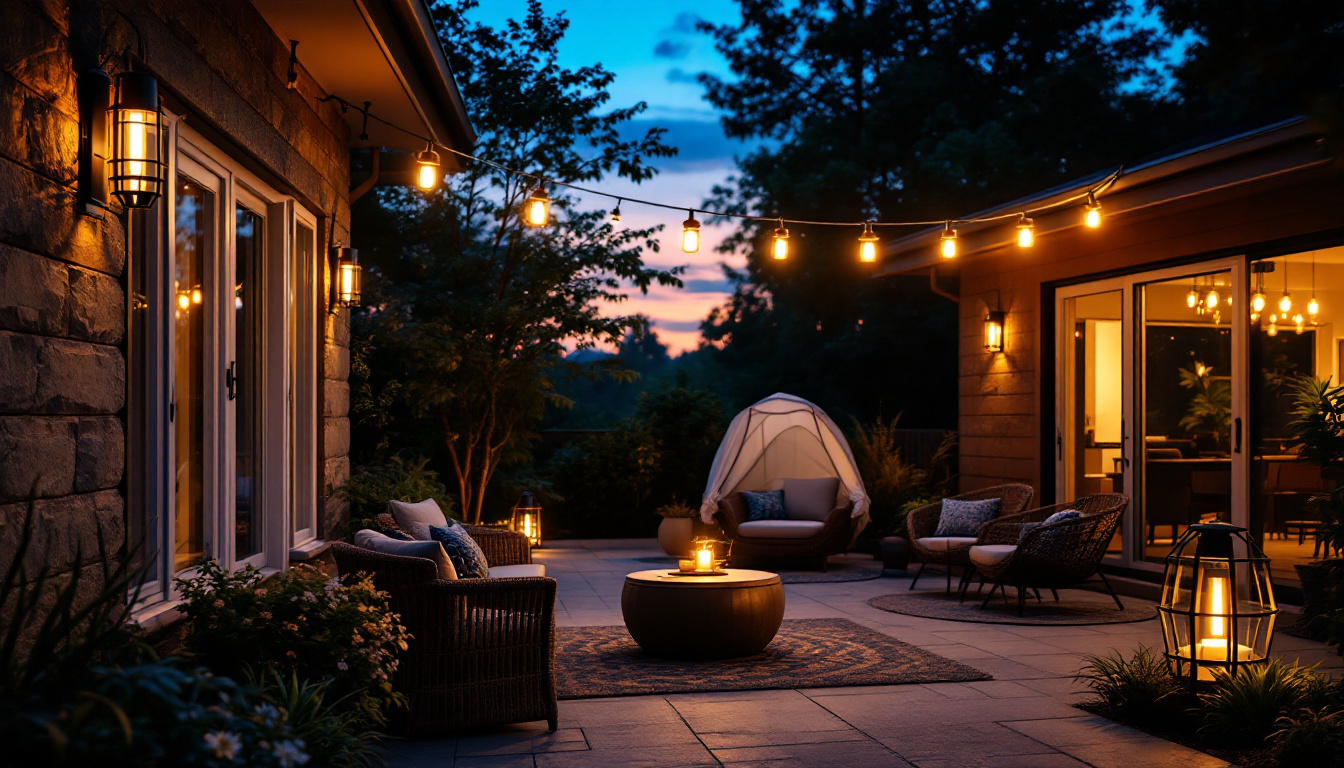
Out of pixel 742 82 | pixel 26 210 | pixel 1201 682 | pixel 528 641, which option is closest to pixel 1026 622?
pixel 1201 682

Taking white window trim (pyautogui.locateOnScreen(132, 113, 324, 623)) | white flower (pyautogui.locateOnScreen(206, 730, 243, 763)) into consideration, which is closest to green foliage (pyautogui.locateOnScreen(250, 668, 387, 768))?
white window trim (pyautogui.locateOnScreen(132, 113, 324, 623))

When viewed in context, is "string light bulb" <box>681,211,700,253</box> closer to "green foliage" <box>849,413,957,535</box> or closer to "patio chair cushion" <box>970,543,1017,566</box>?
"patio chair cushion" <box>970,543,1017,566</box>

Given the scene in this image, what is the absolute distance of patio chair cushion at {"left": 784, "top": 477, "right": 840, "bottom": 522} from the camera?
31.4ft

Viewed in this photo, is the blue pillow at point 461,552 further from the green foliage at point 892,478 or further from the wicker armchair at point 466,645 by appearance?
the green foliage at point 892,478

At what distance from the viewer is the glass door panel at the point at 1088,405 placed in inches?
329

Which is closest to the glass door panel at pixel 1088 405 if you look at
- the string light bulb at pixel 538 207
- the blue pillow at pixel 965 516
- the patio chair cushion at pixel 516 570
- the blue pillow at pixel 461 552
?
the blue pillow at pixel 965 516

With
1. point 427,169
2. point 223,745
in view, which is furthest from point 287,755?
point 427,169

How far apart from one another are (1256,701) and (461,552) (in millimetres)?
3239

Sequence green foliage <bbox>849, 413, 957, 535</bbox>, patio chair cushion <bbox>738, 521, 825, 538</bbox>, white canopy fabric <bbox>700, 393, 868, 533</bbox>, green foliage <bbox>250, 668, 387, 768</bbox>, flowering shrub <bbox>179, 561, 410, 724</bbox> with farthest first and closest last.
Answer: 1. green foliage <bbox>849, 413, 957, 535</bbox>
2. white canopy fabric <bbox>700, 393, 868, 533</bbox>
3. patio chair cushion <bbox>738, 521, 825, 538</bbox>
4. flowering shrub <bbox>179, 561, 410, 724</bbox>
5. green foliage <bbox>250, 668, 387, 768</bbox>

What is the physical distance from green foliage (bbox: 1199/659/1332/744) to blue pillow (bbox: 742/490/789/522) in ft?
18.8

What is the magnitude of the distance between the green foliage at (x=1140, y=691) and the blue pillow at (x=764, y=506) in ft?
17.0

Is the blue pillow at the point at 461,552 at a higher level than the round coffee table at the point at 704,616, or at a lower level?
higher

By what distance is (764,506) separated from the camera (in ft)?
31.3

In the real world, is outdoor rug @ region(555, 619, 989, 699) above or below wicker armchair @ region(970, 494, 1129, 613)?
below
